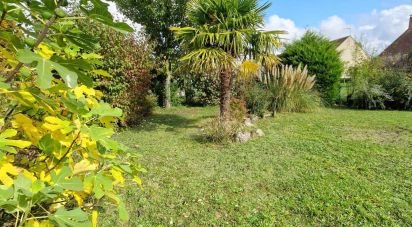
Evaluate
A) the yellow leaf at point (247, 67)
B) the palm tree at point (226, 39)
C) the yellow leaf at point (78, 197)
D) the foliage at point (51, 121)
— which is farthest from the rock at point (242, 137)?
the yellow leaf at point (78, 197)

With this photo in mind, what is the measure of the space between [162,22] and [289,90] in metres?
6.42

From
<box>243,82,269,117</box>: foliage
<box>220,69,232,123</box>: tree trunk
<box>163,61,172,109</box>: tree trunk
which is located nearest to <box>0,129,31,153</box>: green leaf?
<box>220,69,232,123</box>: tree trunk

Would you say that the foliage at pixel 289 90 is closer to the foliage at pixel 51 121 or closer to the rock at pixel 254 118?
the rock at pixel 254 118

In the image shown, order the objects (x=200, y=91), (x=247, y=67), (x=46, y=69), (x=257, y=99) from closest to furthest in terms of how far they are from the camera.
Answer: (x=46, y=69) → (x=247, y=67) → (x=257, y=99) → (x=200, y=91)

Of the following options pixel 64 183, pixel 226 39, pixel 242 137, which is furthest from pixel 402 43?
pixel 64 183

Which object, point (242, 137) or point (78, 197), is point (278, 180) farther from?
point (78, 197)

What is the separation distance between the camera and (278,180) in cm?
485

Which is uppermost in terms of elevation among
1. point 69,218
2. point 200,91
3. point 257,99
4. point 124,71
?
point 124,71

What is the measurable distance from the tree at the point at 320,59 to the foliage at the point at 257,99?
4.13m

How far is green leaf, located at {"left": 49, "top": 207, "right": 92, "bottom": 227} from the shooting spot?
0.99m

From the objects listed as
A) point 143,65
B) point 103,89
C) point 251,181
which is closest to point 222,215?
point 251,181

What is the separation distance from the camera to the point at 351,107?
47.1ft

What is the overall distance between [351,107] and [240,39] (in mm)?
8543

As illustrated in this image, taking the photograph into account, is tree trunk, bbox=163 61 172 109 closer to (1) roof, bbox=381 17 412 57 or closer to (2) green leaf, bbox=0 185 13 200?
(2) green leaf, bbox=0 185 13 200
